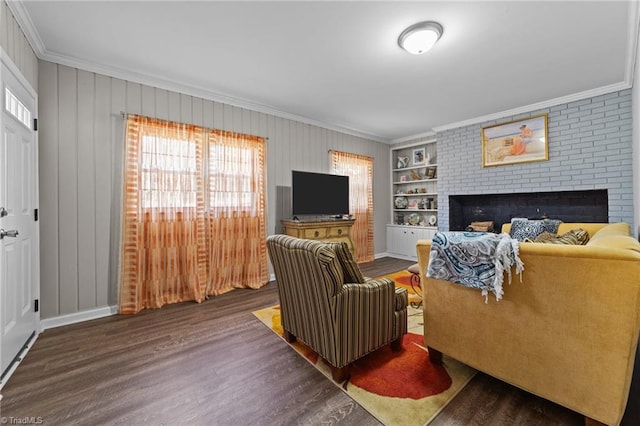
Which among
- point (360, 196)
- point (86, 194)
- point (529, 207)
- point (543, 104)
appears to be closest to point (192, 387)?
point (86, 194)

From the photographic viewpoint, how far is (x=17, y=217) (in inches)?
82.9

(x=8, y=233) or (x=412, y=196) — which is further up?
(x=412, y=196)

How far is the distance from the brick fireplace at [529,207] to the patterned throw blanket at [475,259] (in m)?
3.49

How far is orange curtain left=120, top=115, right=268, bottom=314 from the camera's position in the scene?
300 cm

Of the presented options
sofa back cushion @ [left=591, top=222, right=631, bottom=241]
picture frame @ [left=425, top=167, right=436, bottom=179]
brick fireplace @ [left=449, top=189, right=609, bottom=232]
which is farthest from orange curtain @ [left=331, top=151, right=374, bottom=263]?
Result: sofa back cushion @ [left=591, top=222, right=631, bottom=241]

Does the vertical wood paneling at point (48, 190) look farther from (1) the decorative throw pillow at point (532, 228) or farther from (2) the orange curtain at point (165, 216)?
(1) the decorative throw pillow at point (532, 228)

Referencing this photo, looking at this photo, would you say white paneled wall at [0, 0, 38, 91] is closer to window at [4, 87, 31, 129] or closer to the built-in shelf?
window at [4, 87, 31, 129]

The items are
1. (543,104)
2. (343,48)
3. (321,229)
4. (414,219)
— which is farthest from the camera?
(414,219)

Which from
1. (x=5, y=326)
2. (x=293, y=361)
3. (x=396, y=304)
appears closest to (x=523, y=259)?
(x=396, y=304)

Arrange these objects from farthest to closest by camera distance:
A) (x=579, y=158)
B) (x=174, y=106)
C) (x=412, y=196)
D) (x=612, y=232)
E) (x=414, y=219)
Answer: (x=412, y=196) < (x=414, y=219) < (x=579, y=158) < (x=174, y=106) < (x=612, y=232)

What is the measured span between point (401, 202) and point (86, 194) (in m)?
5.33

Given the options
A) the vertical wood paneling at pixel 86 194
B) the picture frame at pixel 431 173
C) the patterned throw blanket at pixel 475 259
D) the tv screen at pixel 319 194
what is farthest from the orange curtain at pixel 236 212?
the picture frame at pixel 431 173

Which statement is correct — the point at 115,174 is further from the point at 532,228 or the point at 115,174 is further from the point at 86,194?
the point at 532,228

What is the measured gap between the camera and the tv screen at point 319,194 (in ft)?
13.9
